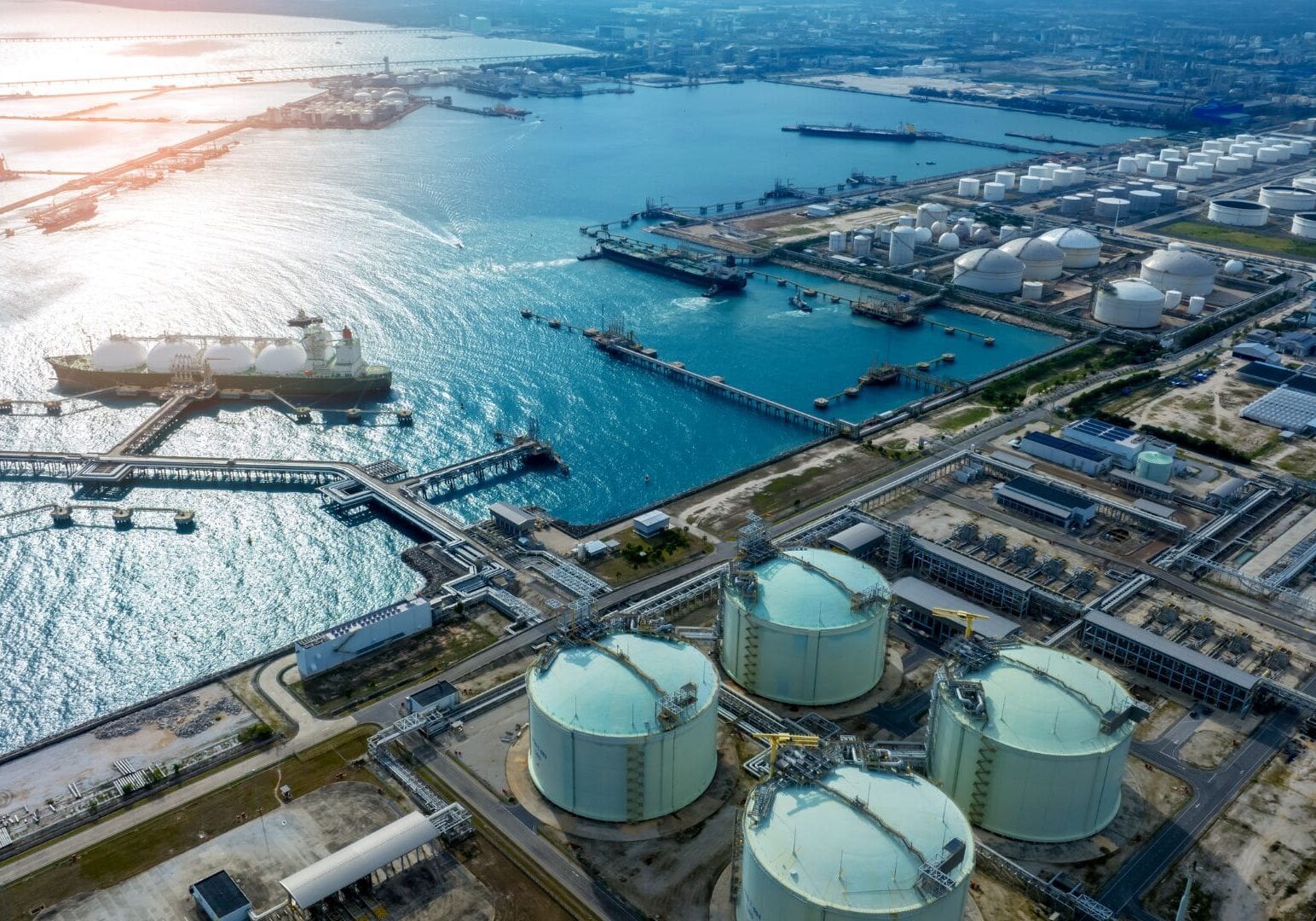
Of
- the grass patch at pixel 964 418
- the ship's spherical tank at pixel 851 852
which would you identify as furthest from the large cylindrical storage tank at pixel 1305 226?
the ship's spherical tank at pixel 851 852

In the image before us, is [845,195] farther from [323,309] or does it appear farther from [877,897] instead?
[877,897]

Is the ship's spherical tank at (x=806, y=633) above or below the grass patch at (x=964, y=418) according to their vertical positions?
above

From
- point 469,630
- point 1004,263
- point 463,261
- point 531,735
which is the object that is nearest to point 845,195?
point 1004,263

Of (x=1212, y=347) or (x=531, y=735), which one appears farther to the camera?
(x=1212, y=347)

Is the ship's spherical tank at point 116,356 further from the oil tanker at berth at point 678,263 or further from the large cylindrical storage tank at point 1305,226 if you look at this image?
the large cylindrical storage tank at point 1305,226

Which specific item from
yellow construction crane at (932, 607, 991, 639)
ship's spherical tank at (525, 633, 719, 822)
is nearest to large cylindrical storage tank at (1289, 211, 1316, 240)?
yellow construction crane at (932, 607, 991, 639)

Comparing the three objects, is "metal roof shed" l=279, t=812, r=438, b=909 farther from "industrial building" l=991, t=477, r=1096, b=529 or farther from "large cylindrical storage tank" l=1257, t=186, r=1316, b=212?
"large cylindrical storage tank" l=1257, t=186, r=1316, b=212

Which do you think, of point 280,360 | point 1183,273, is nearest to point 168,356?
point 280,360
